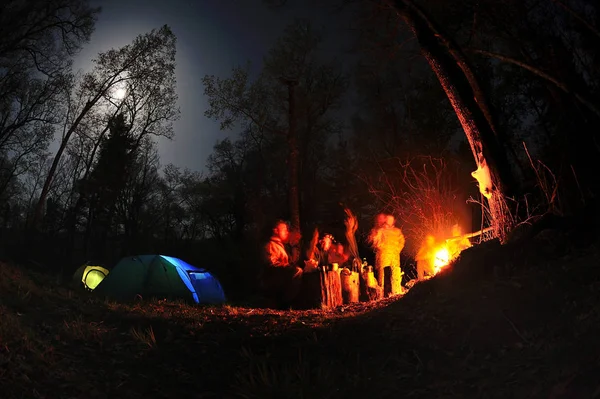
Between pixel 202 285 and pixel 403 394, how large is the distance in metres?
12.7

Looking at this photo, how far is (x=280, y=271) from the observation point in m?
14.7

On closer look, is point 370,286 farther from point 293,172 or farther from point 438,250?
point 293,172

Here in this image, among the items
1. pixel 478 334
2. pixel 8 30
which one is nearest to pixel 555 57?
pixel 478 334

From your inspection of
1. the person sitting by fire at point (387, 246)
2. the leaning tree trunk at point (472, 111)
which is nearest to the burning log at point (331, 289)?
the person sitting by fire at point (387, 246)

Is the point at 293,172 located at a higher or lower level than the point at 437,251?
higher

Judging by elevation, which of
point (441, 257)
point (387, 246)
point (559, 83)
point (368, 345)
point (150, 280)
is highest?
point (559, 83)

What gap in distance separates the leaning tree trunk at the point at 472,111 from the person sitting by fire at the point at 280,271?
6818 millimetres

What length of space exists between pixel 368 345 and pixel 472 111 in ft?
15.9

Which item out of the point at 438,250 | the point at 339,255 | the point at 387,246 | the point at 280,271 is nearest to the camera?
the point at 438,250

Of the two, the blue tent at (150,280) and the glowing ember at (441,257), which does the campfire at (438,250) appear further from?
the blue tent at (150,280)

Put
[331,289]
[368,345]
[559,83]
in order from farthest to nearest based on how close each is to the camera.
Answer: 1. [331,289]
2. [559,83]
3. [368,345]

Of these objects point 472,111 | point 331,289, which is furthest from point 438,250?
point 472,111

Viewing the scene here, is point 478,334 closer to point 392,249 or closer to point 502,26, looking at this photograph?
point 392,249

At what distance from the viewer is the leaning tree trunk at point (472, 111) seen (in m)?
8.20
